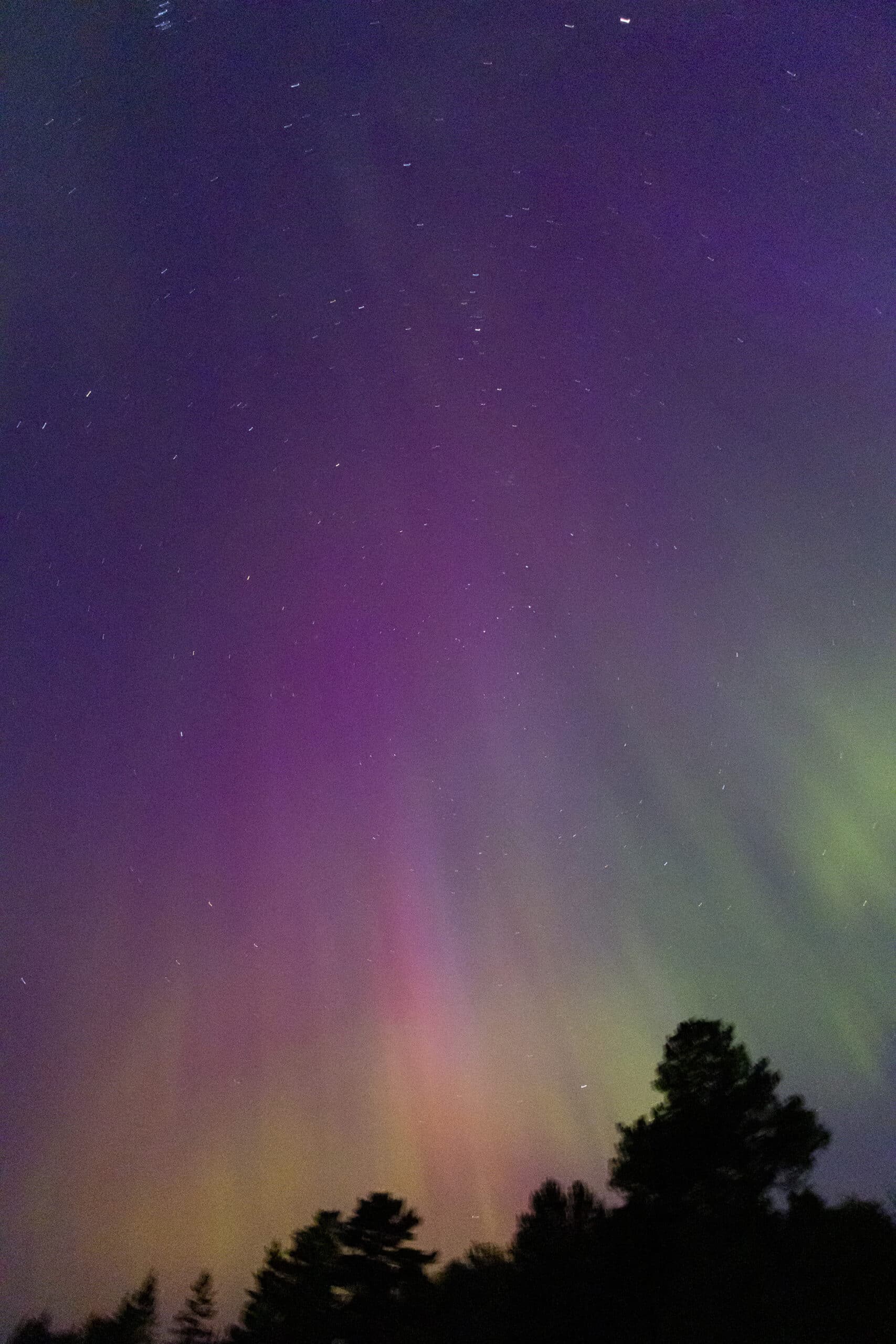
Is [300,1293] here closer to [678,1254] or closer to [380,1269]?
[380,1269]

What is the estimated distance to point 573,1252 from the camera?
26484 mm

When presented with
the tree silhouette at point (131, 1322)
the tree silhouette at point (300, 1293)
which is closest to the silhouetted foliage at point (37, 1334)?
the tree silhouette at point (131, 1322)

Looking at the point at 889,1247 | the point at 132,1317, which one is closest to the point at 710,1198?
the point at 889,1247

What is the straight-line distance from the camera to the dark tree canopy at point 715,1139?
26.1 meters

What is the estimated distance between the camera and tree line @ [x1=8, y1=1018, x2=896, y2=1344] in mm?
17797

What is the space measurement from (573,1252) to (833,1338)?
1261cm

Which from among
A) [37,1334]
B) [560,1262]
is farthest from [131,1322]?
[560,1262]

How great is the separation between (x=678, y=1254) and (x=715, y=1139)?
4.44 meters

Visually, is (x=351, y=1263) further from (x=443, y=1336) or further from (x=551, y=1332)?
(x=551, y=1332)

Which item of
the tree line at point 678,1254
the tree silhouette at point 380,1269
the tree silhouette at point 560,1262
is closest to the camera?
the tree line at point 678,1254

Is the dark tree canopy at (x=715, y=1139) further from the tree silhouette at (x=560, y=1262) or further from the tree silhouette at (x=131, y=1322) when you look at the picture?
the tree silhouette at (x=131, y=1322)

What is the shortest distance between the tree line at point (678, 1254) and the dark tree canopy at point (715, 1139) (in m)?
0.04

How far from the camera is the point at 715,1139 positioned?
26938mm

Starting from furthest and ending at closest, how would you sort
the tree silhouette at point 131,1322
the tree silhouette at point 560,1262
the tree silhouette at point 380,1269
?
the tree silhouette at point 131,1322 → the tree silhouette at point 380,1269 → the tree silhouette at point 560,1262
